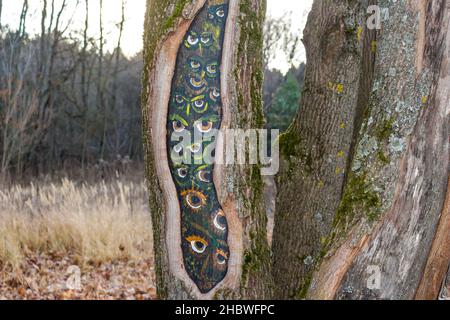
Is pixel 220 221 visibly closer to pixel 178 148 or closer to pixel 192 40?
pixel 178 148

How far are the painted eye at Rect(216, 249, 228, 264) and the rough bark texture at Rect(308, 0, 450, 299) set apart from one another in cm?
41

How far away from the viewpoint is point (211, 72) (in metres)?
2.43

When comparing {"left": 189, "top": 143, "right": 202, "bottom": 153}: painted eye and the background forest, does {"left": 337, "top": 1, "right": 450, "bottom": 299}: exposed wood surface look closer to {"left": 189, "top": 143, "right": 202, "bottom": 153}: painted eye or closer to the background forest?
{"left": 189, "top": 143, "right": 202, "bottom": 153}: painted eye

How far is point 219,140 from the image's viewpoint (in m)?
2.41

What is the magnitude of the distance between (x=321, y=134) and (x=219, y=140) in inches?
49.1

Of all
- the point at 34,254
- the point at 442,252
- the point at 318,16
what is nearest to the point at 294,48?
the point at 34,254

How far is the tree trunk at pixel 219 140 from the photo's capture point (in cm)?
242

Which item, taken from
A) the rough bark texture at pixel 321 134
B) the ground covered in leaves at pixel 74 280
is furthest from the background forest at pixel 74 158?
the rough bark texture at pixel 321 134

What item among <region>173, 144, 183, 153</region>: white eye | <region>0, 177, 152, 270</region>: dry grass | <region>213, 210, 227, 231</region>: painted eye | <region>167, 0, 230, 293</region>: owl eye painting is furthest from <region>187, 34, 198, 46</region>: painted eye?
<region>0, 177, 152, 270</region>: dry grass

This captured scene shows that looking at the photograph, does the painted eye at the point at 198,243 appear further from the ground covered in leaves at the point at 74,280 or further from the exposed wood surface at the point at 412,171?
the ground covered in leaves at the point at 74,280

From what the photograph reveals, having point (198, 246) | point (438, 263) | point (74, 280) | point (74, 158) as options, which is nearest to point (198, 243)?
point (198, 246)

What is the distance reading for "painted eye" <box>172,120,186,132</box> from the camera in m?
2.43
